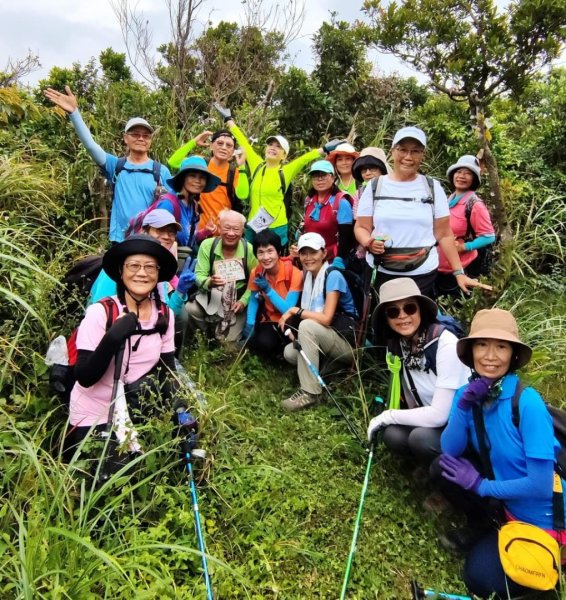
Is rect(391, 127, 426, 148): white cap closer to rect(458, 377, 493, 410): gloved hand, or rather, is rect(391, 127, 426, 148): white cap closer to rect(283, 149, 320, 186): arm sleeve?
rect(283, 149, 320, 186): arm sleeve

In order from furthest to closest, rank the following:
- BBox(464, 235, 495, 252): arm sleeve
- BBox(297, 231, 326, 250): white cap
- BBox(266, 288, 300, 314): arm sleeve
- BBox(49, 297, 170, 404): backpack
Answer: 1. BBox(464, 235, 495, 252): arm sleeve
2. BBox(266, 288, 300, 314): arm sleeve
3. BBox(297, 231, 326, 250): white cap
4. BBox(49, 297, 170, 404): backpack

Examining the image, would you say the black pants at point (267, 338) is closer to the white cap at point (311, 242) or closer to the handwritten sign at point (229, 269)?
the handwritten sign at point (229, 269)

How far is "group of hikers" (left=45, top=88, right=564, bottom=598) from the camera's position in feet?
8.91

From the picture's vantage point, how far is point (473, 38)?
178 inches

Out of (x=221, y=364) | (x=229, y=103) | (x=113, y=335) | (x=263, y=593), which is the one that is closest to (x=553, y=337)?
(x=221, y=364)

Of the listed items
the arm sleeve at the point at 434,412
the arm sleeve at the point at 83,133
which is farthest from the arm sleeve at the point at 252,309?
the arm sleeve at the point at 83,133

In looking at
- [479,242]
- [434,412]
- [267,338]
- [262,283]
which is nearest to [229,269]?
[262,283]

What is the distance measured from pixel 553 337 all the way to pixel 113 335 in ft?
13.3

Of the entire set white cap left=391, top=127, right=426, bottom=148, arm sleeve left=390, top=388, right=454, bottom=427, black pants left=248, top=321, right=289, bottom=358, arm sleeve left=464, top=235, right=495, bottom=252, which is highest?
white cap left=391, top=127, right=426, bottom=148

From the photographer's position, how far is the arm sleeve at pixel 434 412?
315 cm

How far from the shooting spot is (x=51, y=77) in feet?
A: 28.6

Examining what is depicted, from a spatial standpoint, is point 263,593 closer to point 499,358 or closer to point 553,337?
point 499,358

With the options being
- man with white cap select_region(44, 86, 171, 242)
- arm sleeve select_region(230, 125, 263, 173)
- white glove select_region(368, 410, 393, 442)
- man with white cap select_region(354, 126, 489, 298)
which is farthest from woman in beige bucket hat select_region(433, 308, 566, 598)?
arm sleeve select_region(230, 125, 263, 173)

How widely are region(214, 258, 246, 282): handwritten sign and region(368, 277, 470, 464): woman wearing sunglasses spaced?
162 centimetres
